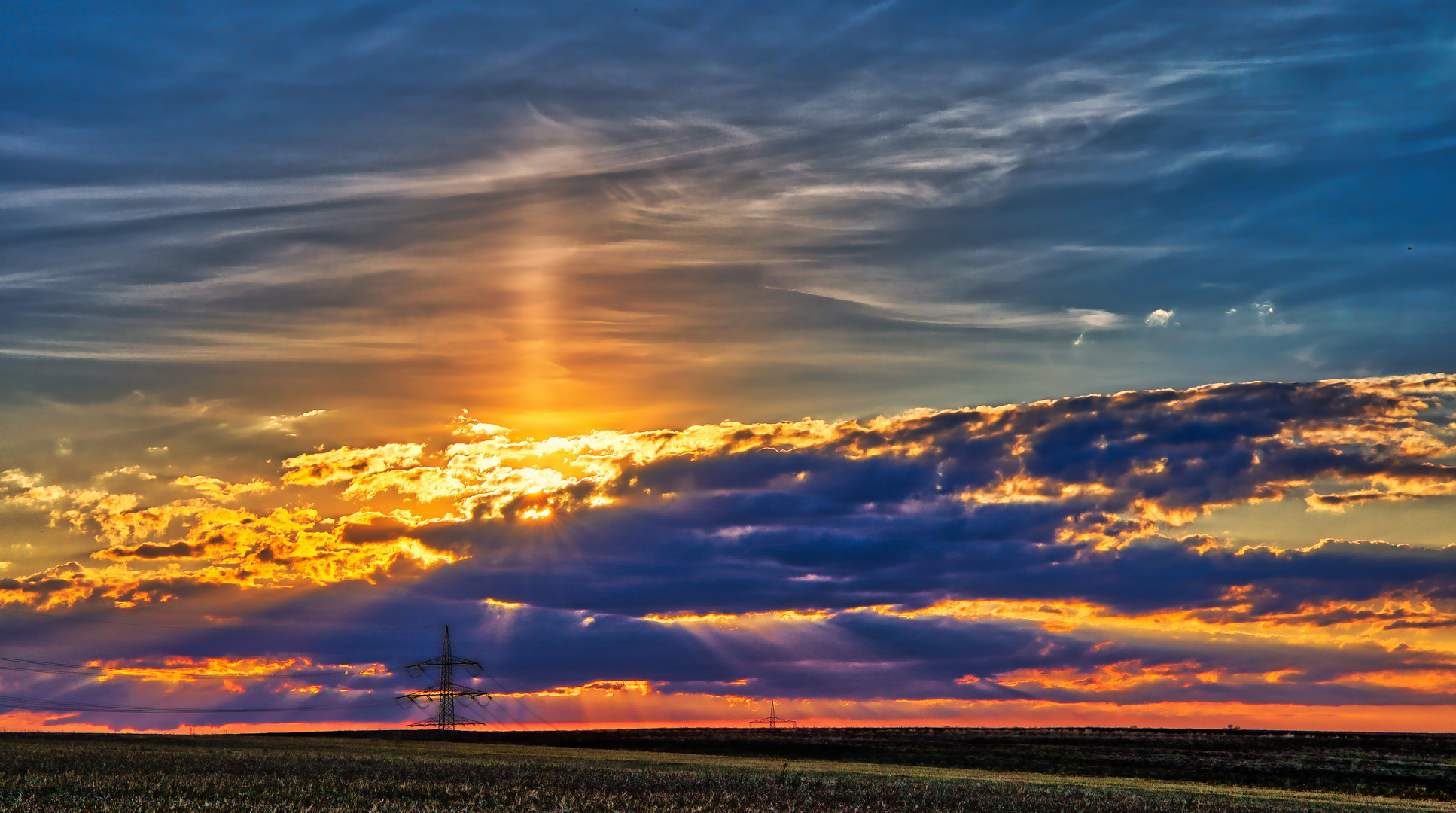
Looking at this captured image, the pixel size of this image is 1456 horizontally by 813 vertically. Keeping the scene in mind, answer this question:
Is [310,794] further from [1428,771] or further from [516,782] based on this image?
[1428,771]

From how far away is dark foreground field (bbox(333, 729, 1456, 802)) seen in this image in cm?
7550

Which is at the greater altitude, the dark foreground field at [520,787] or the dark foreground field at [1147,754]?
the dark foreground field at [520,787]

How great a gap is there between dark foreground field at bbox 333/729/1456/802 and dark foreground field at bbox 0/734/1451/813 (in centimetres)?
1523

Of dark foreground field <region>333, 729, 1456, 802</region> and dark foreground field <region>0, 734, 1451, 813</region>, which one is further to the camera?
dark foreground field <region>333, 729, 1456, 802</region>

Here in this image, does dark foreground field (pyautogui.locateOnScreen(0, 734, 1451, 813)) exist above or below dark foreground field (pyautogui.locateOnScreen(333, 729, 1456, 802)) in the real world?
above

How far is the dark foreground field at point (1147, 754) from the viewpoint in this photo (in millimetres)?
75500

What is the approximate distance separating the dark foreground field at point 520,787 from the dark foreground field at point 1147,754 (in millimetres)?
15231

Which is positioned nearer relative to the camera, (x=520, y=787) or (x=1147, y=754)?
(x=520, y=787)

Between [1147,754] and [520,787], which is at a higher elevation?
[520,787]

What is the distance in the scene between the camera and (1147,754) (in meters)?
95.8

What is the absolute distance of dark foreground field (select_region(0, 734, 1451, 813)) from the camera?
1104 inches

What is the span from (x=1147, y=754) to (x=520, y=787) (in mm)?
79153

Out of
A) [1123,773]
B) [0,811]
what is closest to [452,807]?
[0,811]

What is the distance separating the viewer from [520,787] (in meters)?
35.5
